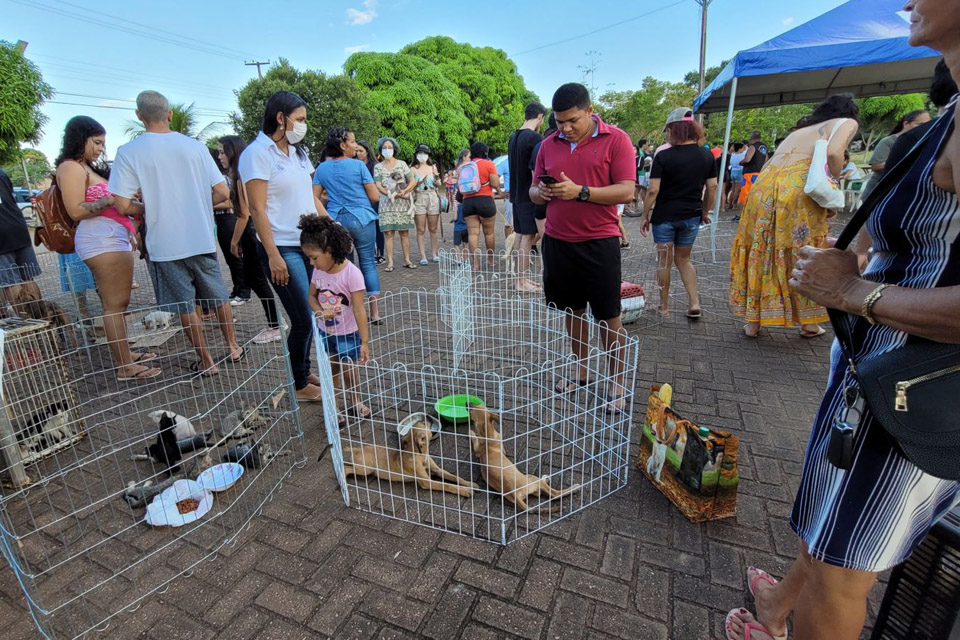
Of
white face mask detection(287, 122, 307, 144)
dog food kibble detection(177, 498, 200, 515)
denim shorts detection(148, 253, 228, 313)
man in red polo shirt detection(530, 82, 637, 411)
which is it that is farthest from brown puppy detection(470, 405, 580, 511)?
denim shorts detection(148, 253, 228, 313)

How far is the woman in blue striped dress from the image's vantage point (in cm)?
96

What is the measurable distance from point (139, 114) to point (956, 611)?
4.81m

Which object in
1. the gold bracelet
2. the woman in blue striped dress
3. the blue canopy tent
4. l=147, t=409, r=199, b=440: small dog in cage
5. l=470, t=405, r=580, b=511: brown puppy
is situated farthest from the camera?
the blue canopy tent

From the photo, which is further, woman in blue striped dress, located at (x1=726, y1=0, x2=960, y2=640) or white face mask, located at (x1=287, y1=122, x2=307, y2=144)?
white face mask, located at (x1=287, y1=122, x2=307, y2=144)

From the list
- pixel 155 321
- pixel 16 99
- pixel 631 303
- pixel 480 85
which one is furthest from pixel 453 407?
pixel 480 85

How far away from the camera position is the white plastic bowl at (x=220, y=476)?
252cm

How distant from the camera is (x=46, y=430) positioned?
2.80 m

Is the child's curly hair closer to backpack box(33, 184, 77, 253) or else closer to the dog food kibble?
the dog food kibble

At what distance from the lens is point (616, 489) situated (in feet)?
8.21

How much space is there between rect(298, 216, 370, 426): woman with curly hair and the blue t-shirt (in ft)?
5.36

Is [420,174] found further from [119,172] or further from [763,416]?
[763,416]

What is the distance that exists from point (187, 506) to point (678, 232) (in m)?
4.52

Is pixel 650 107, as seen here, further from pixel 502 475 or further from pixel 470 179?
pixel 502 475

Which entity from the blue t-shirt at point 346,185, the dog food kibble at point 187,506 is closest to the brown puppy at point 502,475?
the dog food kibble at point 187,506
